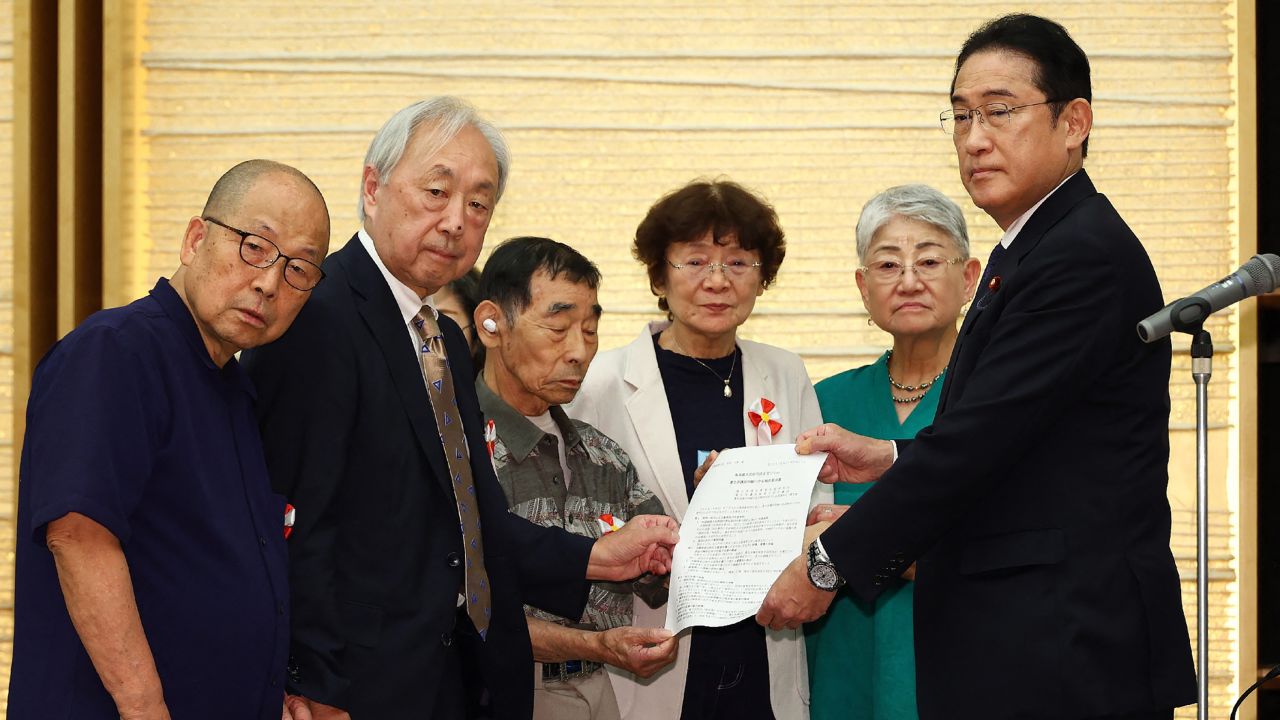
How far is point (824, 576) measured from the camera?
2.22 metres

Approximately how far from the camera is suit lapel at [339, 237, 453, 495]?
6.70 feet

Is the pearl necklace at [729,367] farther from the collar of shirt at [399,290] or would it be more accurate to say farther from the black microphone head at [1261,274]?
the black microphone head at [1261,274]

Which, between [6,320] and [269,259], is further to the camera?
[6,320]

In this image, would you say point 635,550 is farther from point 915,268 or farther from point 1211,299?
point 1211,299

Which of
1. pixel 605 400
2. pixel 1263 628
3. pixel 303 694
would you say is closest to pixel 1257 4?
pixel 1263 628

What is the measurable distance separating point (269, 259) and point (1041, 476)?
1317 millimetres

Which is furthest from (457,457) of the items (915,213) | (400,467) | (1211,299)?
(915,213)

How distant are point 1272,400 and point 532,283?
2.67 m

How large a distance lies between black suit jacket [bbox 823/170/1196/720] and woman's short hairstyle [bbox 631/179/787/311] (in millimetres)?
987

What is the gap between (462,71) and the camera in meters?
4.16

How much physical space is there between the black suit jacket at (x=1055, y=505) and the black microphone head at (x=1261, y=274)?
15cm

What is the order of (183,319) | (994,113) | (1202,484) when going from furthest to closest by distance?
(994,113), (1202,484), (183,319)

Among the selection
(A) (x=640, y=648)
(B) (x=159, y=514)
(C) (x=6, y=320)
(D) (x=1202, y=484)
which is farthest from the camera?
(C) (x=6, y=320)

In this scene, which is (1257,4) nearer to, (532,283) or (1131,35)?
(1131,35)
